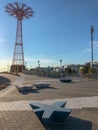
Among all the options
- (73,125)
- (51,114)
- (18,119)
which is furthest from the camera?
(18,119)

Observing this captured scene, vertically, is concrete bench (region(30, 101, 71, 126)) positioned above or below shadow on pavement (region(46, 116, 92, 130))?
above

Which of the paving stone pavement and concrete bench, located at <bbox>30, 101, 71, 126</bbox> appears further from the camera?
the paving stone pavement

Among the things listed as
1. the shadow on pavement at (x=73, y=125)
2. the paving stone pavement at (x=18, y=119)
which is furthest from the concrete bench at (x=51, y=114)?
the paving stone pavement at (x=18, y=119)

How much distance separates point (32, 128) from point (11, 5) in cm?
6082

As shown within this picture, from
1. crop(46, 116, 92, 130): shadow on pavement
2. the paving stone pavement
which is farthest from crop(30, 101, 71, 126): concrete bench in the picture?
the paving stone pavement

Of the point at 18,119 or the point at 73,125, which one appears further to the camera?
the point at 18,119

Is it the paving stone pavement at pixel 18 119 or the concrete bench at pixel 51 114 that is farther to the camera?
the paving stone pavement at pixel 18 119

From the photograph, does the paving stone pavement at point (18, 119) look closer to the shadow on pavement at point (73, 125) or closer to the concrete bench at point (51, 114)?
the concrete bench at point (51, 114)

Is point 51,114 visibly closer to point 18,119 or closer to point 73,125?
point 73,125

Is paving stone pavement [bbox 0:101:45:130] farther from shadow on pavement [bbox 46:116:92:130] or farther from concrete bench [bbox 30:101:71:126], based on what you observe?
shadow on pavement [bbox 46:116:92:130]

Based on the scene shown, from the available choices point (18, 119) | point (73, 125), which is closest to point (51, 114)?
point (73, 125)

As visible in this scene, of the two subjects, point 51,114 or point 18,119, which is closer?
point 51,114

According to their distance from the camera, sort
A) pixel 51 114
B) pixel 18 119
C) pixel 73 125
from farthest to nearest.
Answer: pixel 18 119, pixel 73 125, pixel 51 114

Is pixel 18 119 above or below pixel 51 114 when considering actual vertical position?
below
